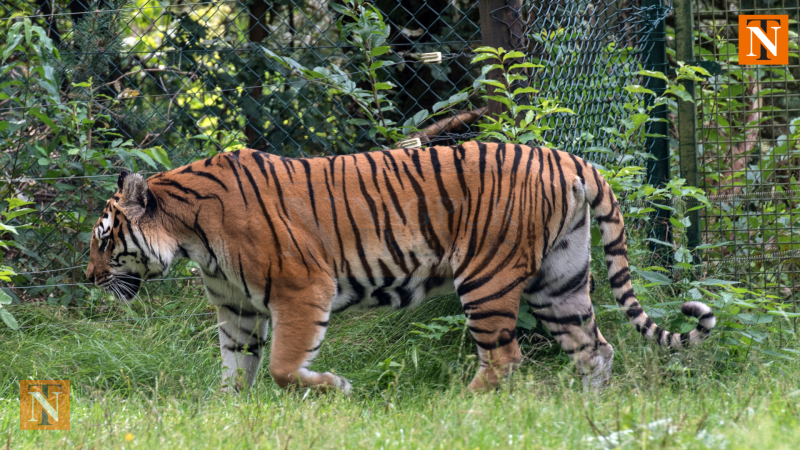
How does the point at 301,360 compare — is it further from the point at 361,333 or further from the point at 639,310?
the point at 639,310

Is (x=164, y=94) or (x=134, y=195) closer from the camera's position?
(x=134, y=195)

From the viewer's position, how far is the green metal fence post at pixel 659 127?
16.6 ft

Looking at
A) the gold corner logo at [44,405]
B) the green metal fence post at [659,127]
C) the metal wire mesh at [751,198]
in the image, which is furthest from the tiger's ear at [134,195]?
the metal wire mesh at [751,198]

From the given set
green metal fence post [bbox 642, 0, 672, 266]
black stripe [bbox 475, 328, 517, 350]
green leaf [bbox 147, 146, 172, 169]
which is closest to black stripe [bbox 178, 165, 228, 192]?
green leaf [bbox 147, 146, 172, 169]

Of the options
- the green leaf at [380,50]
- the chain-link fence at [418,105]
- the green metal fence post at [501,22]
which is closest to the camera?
the green leaf at [380,50]

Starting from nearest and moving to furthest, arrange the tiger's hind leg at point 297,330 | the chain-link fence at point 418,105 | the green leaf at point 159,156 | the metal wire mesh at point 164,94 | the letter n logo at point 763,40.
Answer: the tiger's hind leg at point 297,330 < the green leaf at point 159,156 < the chain-link fence at point 418,105 < the metal wire mesh at point 164,94 < the letter n logo at point 763,40

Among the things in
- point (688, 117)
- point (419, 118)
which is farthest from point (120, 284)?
point (688, 117)

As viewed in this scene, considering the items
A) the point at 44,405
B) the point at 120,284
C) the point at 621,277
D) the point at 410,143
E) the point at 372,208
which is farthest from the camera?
the point at 410,143

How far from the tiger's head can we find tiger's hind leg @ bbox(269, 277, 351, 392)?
2.32 ft

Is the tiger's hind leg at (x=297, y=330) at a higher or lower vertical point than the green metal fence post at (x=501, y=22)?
lower

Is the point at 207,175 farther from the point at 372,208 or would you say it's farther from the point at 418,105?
the point at 418,105

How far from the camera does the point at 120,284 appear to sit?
4.00 m

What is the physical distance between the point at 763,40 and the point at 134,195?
15.7 feet

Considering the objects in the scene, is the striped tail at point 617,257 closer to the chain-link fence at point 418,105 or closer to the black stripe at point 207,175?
the chain-link fence at point 418,105
